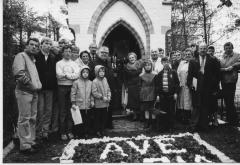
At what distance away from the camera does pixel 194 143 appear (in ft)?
18.0

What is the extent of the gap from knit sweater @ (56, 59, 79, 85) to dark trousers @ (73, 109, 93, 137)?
758mm

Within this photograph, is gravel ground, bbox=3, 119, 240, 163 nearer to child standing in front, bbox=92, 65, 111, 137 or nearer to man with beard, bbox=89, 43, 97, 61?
child standing in front, bbox=92, 65, 111, 137

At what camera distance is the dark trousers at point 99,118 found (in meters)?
6.36

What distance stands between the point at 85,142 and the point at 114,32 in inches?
341

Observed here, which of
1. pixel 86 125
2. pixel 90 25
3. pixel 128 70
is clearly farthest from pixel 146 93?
pixel 90 25

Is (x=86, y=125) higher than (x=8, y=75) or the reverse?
the reverse

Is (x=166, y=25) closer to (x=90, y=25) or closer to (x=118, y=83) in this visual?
(x=90, y=25)

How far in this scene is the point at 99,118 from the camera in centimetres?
641

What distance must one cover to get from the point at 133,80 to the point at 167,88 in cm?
130

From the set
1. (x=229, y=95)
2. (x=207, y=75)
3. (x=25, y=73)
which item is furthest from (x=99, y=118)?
(x=229, y=95)

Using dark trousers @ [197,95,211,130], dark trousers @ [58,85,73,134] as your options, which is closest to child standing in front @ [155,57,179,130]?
dark trousers @ [197,95,211,130]

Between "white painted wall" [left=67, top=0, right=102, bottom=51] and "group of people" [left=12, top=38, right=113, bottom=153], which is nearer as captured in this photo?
"group of people" [left=12, top=38, right=113, bottom=153]

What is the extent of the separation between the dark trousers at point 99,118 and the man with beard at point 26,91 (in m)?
1.60

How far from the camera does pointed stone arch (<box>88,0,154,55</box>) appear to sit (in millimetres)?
11547
